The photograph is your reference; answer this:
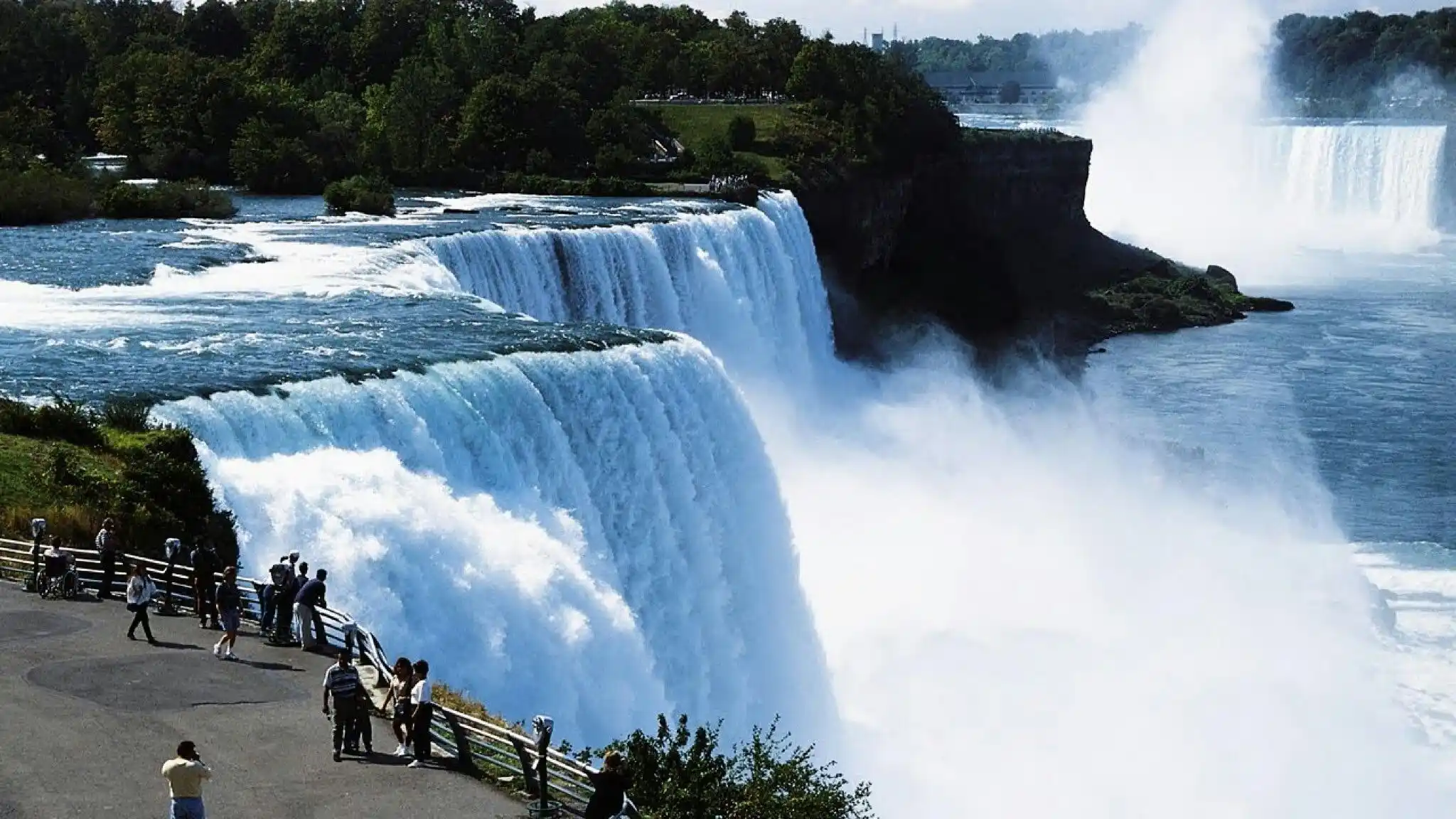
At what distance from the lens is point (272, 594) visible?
19500mm

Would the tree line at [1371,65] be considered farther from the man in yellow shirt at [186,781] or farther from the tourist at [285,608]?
the man in yellow shirt at [186,781]

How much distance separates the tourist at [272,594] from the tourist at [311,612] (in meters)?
0.26

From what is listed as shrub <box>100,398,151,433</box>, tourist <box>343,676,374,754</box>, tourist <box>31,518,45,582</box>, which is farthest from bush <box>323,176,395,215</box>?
tourist <box>343,676,374,754</box>

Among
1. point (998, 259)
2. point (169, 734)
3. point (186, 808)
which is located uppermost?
point (186, 808)

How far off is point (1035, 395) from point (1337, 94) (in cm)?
13447

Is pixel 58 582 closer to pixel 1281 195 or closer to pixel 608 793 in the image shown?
pixel 608 793

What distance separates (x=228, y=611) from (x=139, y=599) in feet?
3.37

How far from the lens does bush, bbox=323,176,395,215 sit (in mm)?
55562

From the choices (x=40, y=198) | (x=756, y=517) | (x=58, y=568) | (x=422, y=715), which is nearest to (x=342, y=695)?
(x=422, y=715)

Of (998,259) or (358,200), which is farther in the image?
(998,259)

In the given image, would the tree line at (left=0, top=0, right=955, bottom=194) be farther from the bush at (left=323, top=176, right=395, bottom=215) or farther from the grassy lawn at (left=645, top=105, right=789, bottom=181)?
A: the bush at (left=323, top=176, right=395, bottom=215)

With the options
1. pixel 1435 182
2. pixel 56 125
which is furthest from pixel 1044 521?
pixel 1435 182

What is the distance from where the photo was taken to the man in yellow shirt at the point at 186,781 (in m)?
13.4

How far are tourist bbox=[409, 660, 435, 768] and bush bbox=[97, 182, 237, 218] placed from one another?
3981 centimetres
